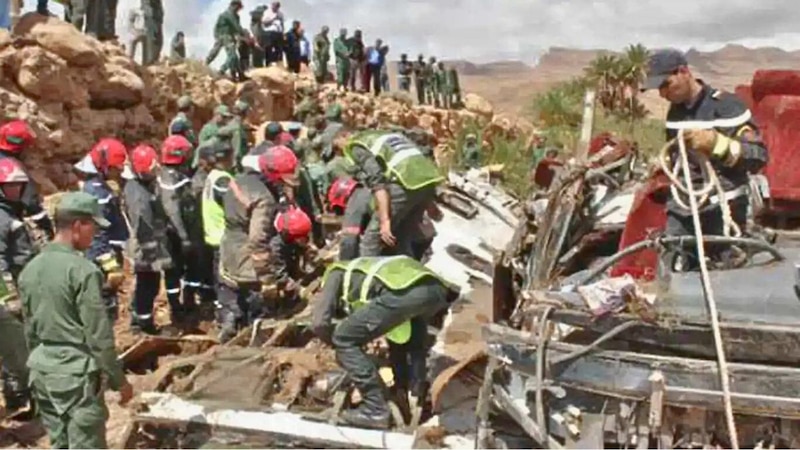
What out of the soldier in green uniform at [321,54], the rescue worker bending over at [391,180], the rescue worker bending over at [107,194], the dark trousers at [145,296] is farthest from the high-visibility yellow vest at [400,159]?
the soldier in green uniform at [321,54]

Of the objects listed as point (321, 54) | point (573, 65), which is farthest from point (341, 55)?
point (573, 65)

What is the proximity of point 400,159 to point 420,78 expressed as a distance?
21368 mm

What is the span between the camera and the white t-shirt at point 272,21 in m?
19.9

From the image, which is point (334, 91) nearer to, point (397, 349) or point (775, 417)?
point (397, 349)

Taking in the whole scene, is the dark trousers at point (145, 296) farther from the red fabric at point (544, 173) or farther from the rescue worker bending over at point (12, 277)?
the red fabric at point (544, 173)

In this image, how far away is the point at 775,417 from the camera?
3.68 meters

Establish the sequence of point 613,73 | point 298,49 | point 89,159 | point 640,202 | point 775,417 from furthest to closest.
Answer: point 613,73, point 298,49, point 89,159, point 640,202, point 775,417

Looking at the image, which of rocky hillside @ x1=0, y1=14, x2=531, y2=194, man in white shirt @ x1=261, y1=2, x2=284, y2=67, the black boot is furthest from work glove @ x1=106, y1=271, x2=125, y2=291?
man in white shirt @ x1=261, y1=2, x2=284, y2=67

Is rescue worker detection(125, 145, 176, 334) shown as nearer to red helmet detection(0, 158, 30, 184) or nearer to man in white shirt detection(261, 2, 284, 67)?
red helmet detection(0, 158, 30, 184)

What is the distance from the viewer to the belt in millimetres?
4689

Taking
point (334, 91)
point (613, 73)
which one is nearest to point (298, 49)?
point (334, 91)

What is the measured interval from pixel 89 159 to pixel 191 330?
1642 millimetres

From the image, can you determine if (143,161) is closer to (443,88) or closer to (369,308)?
(369,308)

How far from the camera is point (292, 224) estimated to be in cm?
787
